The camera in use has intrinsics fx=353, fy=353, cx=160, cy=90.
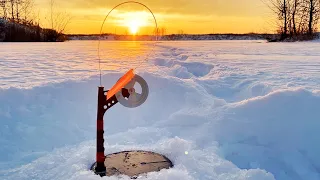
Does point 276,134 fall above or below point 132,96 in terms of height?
below

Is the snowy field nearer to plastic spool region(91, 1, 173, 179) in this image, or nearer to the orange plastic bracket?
plastic spool region(91, 1, 173, 179)

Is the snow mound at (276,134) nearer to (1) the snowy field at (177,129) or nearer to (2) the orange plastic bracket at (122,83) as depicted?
(1) the snowy field at (177,129)

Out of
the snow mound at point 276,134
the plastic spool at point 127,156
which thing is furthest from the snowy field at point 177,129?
the plastic spool at point 127,156

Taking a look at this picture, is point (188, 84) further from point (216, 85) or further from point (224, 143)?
point (224, 143)

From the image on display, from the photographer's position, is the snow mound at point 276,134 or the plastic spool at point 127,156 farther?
the snow mound at point 276,134

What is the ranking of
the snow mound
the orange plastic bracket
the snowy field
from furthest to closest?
1. the snow mound
2. the snowy field
3. the orange plastic bracket

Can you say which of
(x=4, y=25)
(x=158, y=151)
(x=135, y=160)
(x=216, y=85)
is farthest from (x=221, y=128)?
(x=4, y=25)

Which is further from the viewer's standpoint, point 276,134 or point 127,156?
point 276,134

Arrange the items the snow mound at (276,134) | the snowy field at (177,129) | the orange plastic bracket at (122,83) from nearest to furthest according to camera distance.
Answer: the orange plastic bracket at (122,83)
the snowy field at (177,129)
the snow mound at (276,134)

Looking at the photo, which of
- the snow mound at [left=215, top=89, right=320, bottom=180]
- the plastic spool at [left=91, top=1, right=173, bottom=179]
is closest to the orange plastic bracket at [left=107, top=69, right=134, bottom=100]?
the plastic spool at [left=91, top=1, right=173, bottom=179]

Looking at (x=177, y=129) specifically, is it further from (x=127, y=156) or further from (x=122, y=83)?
(x=122, y=83)

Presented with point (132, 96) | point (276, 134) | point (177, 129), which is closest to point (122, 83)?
point (132, 96)

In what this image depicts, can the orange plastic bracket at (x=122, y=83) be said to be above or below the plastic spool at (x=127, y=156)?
above

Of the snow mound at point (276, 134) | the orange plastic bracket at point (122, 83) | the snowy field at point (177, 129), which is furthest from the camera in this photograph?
the snow mound at point (276, 134)
